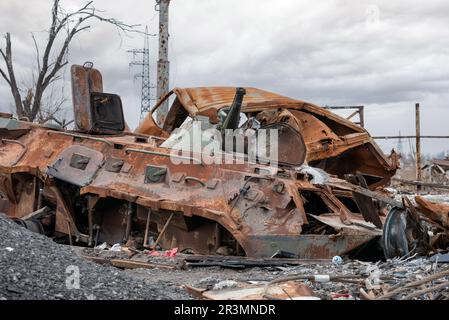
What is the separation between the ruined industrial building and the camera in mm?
6664

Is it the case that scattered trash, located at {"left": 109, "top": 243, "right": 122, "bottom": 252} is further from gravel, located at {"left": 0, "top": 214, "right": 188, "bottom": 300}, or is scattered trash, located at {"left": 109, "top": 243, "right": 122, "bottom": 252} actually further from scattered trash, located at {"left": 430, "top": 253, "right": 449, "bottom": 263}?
scattered trash, located at {"left": 430, "top": 253, "right": 449, "bottom": 263}

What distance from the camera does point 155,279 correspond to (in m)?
6.16

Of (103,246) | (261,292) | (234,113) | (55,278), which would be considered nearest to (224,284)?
(261,292)

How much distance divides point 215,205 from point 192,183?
21.8 inches

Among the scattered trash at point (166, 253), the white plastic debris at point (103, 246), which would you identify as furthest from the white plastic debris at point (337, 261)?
the white plastic debris at point (103, 246)

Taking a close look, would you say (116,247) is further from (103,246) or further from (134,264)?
(134,264)

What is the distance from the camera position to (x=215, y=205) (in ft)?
24.9

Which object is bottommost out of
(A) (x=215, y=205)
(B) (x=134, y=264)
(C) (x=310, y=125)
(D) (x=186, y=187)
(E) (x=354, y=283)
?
(B) (x=134, y=264)

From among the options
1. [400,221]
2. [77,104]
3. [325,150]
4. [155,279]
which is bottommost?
[155,279]

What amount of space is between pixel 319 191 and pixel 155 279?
274cm

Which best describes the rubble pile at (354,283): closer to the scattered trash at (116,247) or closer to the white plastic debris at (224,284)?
the white plastic debris at (224,284)
